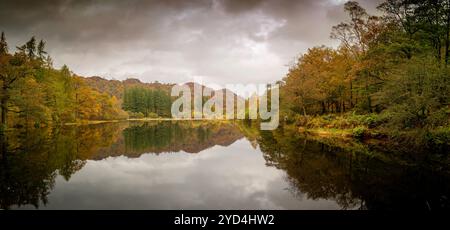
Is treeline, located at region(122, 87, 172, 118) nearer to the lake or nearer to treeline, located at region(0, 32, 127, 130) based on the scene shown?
treeline, located at region(0, 32, 127, 130)

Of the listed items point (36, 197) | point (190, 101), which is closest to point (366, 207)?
point (36, 197)

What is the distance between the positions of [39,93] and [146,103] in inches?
Answer: 3744

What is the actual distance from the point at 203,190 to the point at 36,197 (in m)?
4.74

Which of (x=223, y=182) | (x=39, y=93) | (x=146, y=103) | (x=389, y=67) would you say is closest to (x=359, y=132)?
(x=389, y=67)

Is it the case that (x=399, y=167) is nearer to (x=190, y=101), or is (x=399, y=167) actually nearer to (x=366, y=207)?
(x=366, y=207)

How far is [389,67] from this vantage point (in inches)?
1022

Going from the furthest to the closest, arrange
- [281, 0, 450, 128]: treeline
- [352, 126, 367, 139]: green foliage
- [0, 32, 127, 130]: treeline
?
[0, 32, 127, 130]: treeline < [352, 126, 367, 139]: green foliage < [281, 0, 450, 128]: treeline

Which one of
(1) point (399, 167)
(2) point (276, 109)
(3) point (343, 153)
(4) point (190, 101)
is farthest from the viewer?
(4) point (190, 101)

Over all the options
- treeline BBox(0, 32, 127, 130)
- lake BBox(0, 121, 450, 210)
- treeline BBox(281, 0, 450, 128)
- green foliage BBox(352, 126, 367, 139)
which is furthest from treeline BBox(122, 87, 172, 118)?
lake BBox(0, 121, 450, 210)

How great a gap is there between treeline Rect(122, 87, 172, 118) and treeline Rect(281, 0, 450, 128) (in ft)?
294

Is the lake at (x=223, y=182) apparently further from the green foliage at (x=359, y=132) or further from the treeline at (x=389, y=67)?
the green foliage at (x=359, y=132)

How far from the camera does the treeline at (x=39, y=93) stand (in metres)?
33.3

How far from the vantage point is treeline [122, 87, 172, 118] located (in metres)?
126

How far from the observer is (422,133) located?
18469mm
